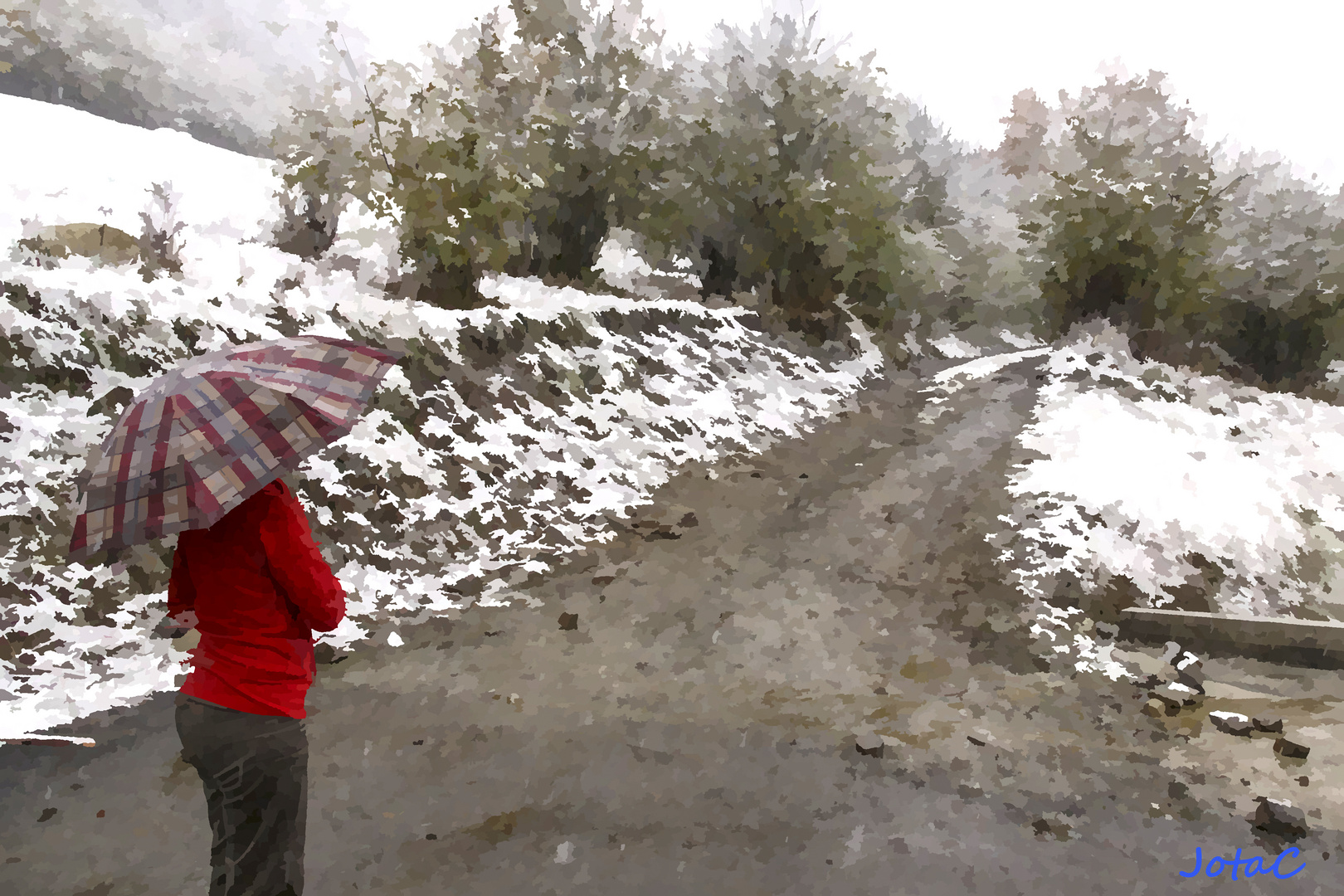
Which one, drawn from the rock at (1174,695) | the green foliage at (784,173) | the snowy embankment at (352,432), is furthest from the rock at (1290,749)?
the green foliage at (784,173)

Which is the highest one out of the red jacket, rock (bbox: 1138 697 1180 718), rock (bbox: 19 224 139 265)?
the red jacket

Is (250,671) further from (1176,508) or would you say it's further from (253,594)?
(1176,508)

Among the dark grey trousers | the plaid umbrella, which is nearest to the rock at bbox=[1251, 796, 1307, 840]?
the dark grey trousers

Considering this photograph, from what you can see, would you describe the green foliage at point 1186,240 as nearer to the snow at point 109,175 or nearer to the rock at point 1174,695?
the rock at point 1174,695

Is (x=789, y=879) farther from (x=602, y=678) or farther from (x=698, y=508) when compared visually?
(x=698, y=508)

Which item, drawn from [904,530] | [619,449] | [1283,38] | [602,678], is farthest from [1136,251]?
[602,678]

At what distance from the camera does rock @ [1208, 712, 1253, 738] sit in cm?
364

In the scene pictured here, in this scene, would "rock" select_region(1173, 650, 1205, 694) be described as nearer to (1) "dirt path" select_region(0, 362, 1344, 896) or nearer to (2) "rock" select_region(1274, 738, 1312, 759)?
(1) "dirt path" select_region(0, 362, 1344, 896)

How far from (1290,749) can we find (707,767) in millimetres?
2760

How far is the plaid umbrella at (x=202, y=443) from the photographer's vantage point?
1.63 metres

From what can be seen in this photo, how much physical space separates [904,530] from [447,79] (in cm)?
826

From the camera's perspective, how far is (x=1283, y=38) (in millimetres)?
10609

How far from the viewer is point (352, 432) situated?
5.83 meters
